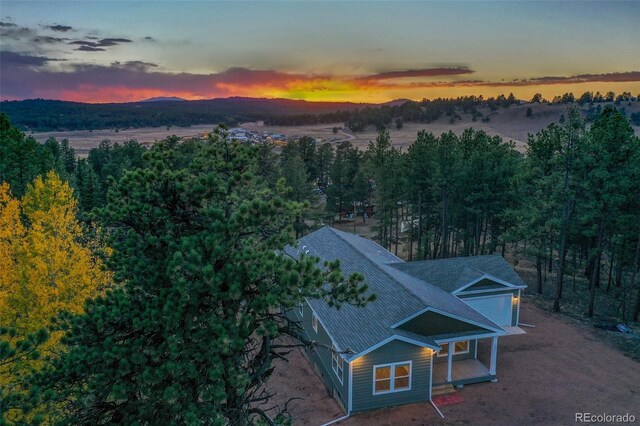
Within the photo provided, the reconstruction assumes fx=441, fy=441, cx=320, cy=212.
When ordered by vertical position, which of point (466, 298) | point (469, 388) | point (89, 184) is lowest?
point (469, 388)

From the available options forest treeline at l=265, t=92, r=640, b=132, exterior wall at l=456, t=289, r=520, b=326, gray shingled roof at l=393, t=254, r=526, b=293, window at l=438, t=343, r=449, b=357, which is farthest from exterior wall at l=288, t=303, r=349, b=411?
forest treeline at l=265, t=92, r=640, b=132

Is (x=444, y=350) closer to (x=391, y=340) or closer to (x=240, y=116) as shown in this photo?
(x=391, y=340)

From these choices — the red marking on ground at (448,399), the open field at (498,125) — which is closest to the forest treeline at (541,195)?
the red marking on ground at (448,399)

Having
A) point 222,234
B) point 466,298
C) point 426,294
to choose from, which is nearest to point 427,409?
point 426,294

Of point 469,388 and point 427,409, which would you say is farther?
point 469,388

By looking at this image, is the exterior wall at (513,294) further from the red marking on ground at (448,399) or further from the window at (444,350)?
the red marking on ground at (448,399)

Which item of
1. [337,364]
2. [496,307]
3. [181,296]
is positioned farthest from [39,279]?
[496,307]

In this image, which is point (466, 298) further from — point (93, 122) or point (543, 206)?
point (93, 122)

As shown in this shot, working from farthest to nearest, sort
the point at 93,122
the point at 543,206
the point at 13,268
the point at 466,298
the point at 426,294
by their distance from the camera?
the point at 93,122
the point at 543,206
the point at 466,298
the point at 426,294
the point at 13,268
